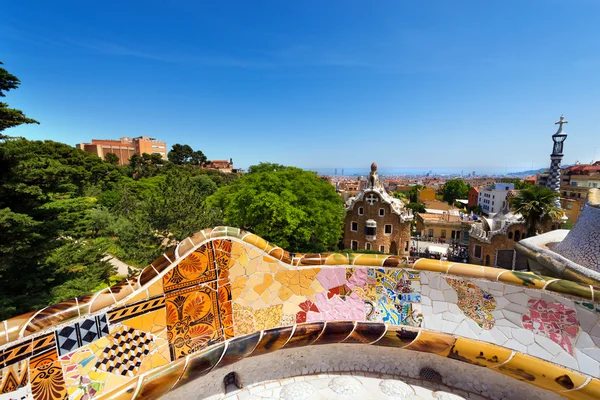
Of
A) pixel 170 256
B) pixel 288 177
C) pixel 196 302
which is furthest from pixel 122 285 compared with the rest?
pixel 288 177

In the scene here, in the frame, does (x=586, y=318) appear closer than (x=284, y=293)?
Yes

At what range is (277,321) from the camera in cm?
359

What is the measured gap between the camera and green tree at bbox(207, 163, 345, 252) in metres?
13.7

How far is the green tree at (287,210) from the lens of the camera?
44.9 ft

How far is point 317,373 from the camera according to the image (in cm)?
351

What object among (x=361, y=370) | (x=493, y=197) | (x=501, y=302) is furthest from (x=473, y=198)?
(x=361, y=370)

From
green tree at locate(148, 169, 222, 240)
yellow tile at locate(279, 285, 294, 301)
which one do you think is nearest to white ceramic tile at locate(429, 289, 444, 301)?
yellow tile at locate(279, 285, 294, 301)

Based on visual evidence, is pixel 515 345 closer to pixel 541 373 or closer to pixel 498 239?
pixel 541 373

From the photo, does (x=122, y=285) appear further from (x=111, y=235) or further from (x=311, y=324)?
(x=111, y=235)

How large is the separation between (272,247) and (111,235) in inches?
845

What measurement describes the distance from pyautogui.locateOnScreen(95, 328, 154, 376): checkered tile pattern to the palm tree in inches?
547

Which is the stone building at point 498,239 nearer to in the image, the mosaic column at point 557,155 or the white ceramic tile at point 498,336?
the mosaic column at point 557,155

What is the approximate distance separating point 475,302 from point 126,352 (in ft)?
12.8

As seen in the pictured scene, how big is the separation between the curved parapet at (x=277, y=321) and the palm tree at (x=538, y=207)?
10755 millimetres
